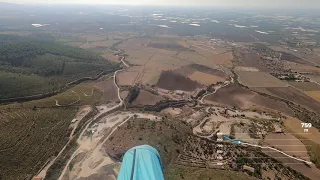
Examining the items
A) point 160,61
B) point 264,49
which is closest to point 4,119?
point 160,61

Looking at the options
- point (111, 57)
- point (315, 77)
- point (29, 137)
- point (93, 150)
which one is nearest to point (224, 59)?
point (315, 77)

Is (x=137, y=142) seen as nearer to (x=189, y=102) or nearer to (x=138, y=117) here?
(x=138, y=117)

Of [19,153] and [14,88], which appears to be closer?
[19,153]

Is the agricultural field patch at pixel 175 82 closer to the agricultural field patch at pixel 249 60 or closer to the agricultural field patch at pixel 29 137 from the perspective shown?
the agricultural field patch at pixel 29 137

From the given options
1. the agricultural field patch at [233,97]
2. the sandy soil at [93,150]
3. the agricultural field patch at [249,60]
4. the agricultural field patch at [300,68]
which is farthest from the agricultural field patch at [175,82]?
the agricultural field patch at [300,68]

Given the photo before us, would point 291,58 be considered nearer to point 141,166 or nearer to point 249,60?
point 249,60
